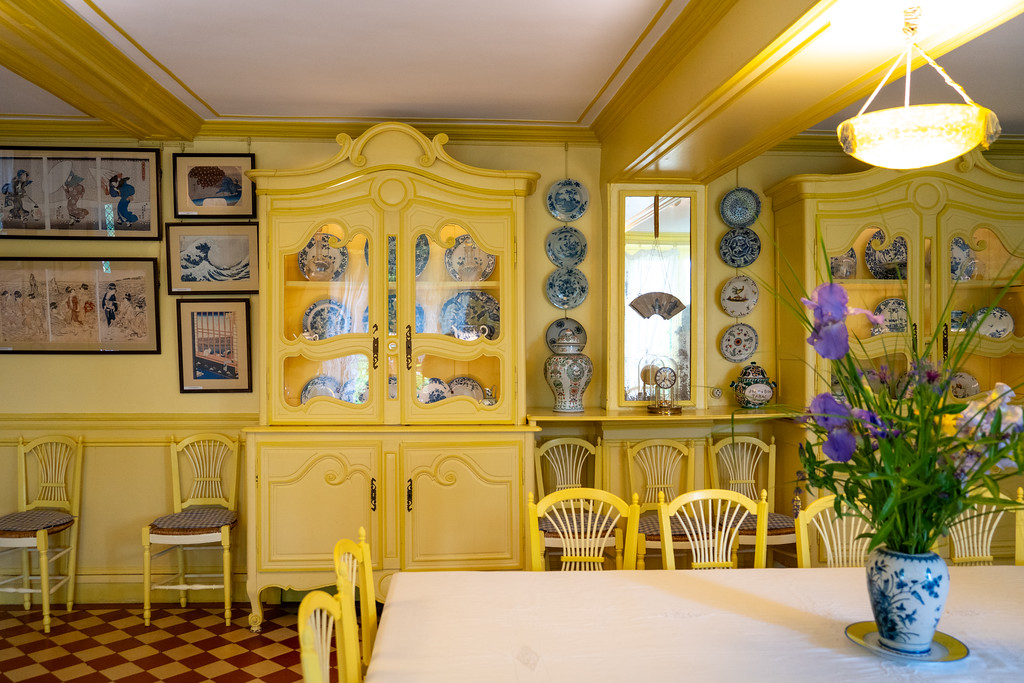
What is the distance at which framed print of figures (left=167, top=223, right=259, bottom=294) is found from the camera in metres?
3.92

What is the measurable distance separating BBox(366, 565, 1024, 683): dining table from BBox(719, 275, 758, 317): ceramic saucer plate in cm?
208

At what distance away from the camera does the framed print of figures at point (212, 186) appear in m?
3.92

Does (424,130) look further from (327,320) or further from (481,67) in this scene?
(327,320)

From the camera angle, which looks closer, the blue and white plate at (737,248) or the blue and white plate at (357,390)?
the blue and white plate at (357,390)

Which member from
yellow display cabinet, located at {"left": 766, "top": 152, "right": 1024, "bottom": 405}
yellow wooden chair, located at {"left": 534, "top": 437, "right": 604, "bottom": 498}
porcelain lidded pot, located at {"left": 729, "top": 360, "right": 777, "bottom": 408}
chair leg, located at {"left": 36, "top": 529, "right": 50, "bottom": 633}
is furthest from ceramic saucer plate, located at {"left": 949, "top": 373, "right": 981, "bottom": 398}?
chair leg, located at {"left": 36, "top": 529, "right": 50, "bottom": 633}

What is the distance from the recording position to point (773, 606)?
189 cm

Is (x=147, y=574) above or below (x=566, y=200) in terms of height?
below

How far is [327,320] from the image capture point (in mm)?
3566

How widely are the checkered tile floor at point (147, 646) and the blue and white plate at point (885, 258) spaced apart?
3417 mm

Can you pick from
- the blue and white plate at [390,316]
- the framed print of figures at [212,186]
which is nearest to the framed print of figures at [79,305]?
the framed print of figures at [212,186]

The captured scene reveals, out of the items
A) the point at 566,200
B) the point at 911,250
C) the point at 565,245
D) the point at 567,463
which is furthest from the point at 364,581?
the point at 911,250

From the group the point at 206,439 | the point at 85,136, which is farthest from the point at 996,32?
the point at 85,136

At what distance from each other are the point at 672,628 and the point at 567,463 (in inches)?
85.9

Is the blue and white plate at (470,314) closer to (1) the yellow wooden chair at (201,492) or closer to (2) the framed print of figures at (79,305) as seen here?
(1) the yellow wooden chair at (201,492)
